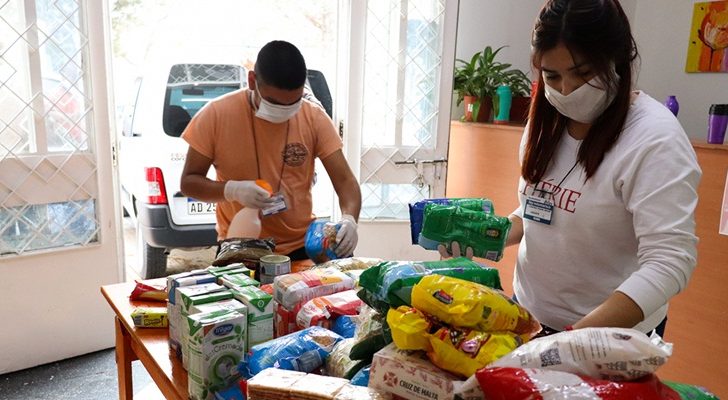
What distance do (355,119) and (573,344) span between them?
2.47 meters

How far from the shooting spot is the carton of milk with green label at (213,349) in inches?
38.6

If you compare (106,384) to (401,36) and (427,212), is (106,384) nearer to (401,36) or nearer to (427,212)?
(427,212)

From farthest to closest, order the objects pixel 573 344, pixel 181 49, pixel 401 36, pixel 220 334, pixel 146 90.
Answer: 1. pixel 181 49
2. pixel 146 90
3. pixel 401 36
4. pixel 220 334
5. pixel 573 344

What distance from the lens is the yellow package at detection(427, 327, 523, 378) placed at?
755mm

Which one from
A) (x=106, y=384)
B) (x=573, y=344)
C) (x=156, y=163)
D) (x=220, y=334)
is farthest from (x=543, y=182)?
(x=156, y=163)

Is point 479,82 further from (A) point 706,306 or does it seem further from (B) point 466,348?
(B) point 466,348

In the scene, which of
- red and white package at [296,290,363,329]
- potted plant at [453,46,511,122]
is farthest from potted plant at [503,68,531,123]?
red and white package at [296,290,363,329]

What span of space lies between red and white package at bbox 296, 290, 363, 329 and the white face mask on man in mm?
787

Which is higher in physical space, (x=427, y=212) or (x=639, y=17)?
(x=639, y=17)

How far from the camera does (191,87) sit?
3721mm

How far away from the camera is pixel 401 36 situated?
10.0 ft

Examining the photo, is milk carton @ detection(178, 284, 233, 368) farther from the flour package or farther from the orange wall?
the orange wall

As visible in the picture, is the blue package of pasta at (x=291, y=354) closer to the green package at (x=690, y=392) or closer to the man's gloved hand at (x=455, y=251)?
the man's gloved hand at (x=455, y=251)

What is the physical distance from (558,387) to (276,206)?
1236mm
